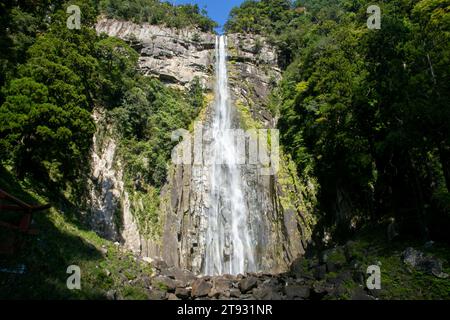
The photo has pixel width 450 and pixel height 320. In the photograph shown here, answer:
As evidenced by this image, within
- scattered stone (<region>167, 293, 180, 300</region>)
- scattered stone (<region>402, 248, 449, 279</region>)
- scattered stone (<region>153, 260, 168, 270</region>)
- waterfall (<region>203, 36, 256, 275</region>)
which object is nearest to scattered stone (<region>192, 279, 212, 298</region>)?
scattered stone (<region>167, 293, 180, 300</region>)

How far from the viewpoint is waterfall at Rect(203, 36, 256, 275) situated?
24.2 m

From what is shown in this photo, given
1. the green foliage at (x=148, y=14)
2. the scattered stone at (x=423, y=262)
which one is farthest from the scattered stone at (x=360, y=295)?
the green foliage at (x=148, y=14)

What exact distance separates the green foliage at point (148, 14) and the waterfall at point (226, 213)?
14.5 metres

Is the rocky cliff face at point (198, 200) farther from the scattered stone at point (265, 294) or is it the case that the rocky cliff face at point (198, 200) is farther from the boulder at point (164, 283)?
the scattered stone at point (265, 294)

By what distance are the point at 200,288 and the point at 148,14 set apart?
3410 cm

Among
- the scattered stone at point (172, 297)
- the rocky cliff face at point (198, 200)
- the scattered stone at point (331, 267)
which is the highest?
the rocky cliff face at point (198, 200)

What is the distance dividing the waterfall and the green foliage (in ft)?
Answer: 47.4

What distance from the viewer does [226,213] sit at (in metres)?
26.7

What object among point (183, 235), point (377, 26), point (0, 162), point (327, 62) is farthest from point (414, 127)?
point (0, 162)

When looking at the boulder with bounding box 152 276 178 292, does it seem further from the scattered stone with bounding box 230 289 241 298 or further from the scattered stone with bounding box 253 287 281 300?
the scattered stone with bounding box 253 287 281 300

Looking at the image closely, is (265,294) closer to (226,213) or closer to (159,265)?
(159,265)

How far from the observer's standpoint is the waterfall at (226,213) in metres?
24.2

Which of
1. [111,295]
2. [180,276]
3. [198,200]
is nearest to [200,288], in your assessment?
[180,276]
